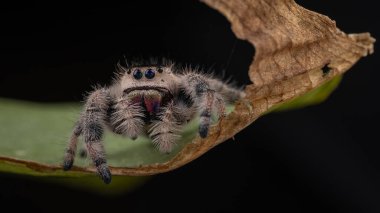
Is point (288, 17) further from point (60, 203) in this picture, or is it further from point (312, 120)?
point (312, 120)

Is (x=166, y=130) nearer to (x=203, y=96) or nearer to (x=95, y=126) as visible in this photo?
(x=203, y=96)

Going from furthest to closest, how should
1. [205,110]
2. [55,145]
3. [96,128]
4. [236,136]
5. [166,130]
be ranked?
[236,136], [55,145], [96,128], [166,130], [205,110]

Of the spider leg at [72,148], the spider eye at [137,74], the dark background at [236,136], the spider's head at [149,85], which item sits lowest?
the dark background at [236,136]

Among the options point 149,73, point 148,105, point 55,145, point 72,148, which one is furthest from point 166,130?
point 55,145

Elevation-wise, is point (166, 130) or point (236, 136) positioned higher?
point (166, 130)

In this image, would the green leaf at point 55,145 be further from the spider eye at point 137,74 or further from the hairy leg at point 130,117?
the spider eye at point 137,74

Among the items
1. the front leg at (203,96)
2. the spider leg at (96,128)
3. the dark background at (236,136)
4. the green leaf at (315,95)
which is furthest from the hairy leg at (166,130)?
the dark background at (236,136)
